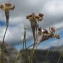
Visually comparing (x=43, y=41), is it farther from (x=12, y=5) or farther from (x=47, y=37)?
(x=12, y=5)

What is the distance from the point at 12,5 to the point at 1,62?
364 mm

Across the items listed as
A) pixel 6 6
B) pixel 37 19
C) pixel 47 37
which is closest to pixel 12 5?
pixel 6 6

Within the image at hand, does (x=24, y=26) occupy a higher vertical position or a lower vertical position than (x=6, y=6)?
lower

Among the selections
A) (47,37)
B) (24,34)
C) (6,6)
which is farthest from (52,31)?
(6,6)

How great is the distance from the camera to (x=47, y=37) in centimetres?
178

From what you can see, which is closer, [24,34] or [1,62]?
[1,62]

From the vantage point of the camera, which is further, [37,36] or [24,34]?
[24,34]

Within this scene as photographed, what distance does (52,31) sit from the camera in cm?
185

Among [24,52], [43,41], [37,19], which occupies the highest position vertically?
[37,19]

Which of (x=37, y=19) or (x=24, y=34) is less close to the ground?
(x=37, y=19)

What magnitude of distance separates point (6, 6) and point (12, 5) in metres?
0.04

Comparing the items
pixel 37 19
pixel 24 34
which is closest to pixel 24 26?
pixel 24 34

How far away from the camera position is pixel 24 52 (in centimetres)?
196

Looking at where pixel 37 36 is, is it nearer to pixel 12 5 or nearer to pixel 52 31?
pixel 52 31
